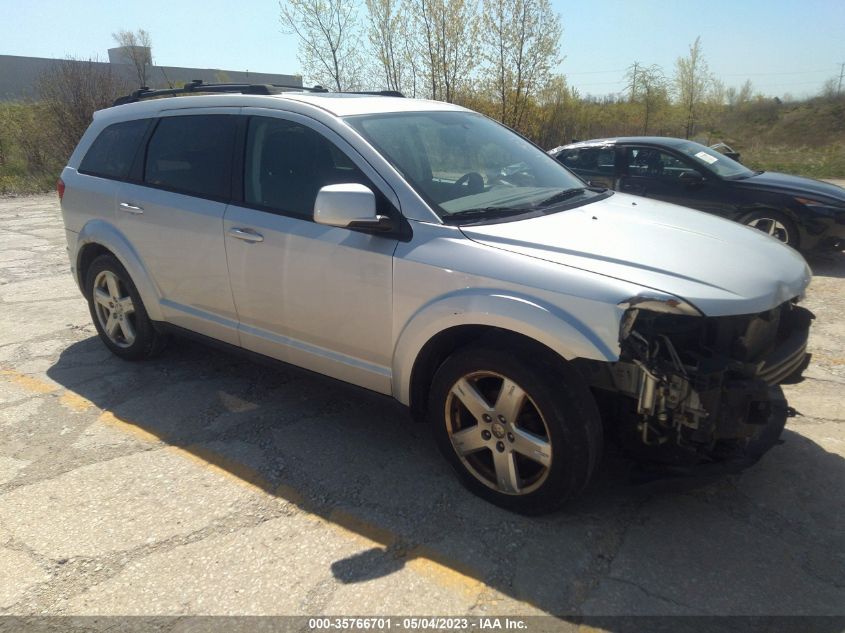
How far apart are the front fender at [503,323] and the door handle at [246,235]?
1064 mm

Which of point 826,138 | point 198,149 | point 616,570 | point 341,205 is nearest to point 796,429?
point 616,570

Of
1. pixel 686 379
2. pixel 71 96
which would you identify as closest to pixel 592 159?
pixel 686 379

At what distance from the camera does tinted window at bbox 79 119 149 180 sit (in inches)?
176

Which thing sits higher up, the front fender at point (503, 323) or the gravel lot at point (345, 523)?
the front fender at point (503, 323)

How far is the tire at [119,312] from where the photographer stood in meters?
4.59

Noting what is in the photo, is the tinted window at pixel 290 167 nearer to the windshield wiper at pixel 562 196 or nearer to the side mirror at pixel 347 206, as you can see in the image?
the side mirror at pixel 347 206

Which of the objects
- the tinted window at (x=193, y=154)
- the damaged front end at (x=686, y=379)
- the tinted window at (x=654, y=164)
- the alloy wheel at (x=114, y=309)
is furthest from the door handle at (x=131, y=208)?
the tinted window at (x=654, y=164)

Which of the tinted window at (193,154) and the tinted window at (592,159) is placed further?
the tinted window at (592,159)

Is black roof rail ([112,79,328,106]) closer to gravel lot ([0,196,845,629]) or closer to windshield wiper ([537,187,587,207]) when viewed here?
windshield wiper ([537,187,587,207])

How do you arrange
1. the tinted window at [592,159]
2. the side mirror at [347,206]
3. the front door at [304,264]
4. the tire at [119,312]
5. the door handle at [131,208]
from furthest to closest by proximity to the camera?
the tinted window at [592,159]
the tire at [119,312]
the door handle at [131,208]
the front door at [304,264]
the side mirror at [347,206]

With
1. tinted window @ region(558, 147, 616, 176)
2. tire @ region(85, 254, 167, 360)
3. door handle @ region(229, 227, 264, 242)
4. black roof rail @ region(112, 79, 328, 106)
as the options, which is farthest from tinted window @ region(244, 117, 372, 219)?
tinted window @ region(558, 147, 616, 176)

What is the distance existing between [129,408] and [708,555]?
3453 millimetres

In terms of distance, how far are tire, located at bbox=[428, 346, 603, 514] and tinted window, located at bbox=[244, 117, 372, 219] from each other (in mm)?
1134

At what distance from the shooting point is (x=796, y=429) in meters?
3.64
